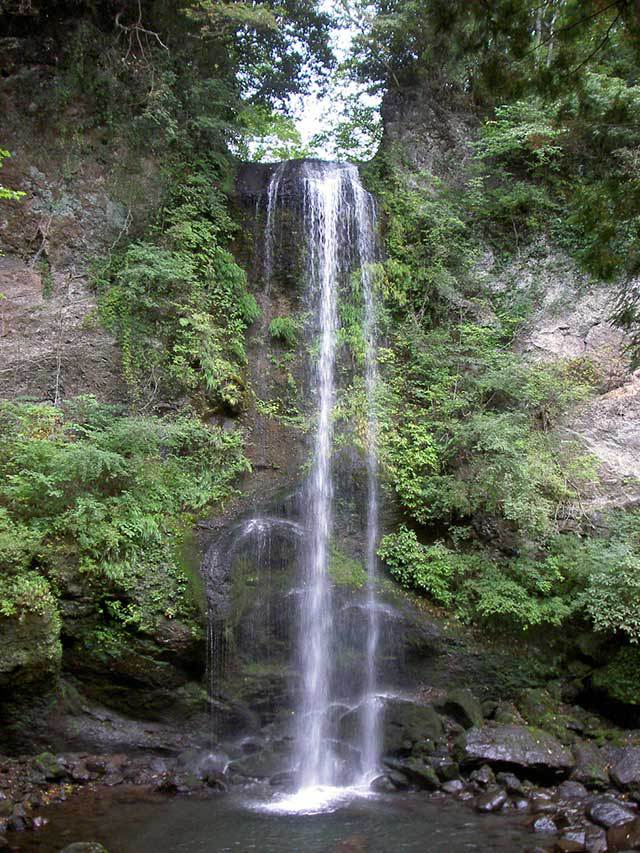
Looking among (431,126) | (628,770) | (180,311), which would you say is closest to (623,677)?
(628,770)

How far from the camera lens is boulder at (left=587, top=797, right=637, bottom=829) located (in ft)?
20.6

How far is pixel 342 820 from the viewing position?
20.9 ft

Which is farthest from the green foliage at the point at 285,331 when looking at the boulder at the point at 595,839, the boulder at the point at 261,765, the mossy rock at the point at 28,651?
the boulder at the point at 595,839

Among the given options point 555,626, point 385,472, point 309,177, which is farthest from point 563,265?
point 555,626

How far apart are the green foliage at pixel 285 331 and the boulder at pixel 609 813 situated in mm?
8200

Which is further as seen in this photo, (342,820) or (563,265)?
(563,265)

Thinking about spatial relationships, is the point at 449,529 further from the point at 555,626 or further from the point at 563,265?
the point at 563,265

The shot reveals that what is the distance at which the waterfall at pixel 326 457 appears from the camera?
7820 millimetres

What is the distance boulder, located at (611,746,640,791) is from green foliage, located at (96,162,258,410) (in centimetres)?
724

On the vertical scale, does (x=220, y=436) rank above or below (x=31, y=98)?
below

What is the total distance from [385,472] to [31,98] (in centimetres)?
908

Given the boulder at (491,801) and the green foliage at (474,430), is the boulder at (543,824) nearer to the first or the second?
the boulder at (491,801)

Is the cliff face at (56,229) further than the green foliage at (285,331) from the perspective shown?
No

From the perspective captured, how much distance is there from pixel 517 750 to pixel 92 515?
5.68 meters
